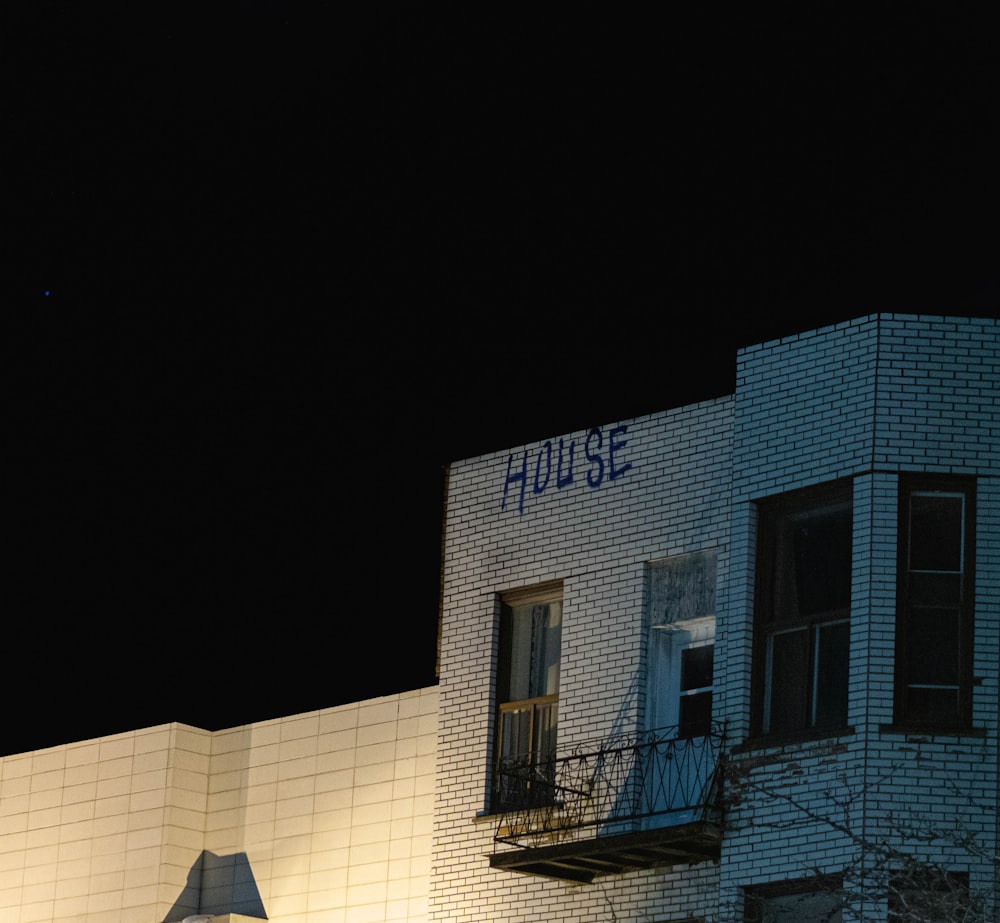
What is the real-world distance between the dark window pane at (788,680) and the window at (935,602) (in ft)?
3.41

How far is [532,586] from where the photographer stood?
2256cm

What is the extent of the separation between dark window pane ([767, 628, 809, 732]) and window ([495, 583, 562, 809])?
2.60m

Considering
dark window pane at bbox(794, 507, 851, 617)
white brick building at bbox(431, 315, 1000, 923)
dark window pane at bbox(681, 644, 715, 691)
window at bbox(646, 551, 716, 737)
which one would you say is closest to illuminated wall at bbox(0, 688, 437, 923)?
white brick building at bbox(431, 315, 1000, 923)

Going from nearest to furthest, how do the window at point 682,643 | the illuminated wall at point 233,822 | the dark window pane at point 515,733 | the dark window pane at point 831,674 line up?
the dark window pane at point 831,674
the window at point 682,643
the dark window pane at point 515,733
the illuminated wall at point 233,822

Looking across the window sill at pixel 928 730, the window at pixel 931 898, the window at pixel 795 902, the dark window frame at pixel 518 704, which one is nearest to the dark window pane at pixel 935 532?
the window sill at pixel 928 730

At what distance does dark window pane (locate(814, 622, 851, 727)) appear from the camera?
19.5 m

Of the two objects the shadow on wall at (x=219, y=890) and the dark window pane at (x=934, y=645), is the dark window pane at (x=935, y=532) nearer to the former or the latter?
the dark window pane at (x=934, y=645)

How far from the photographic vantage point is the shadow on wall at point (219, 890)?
77.5 feet

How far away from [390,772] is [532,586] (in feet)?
8.60

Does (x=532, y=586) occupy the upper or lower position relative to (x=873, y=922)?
upper

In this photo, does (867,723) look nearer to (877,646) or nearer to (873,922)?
(877,646)

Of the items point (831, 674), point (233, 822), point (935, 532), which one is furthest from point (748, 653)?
point (233, 822)

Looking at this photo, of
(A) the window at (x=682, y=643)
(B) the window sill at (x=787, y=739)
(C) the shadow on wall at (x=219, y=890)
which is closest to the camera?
(B) the window sill at (x=787, y=739)

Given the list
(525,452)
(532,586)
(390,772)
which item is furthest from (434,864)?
(525,452)
